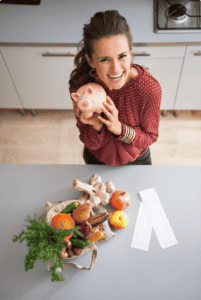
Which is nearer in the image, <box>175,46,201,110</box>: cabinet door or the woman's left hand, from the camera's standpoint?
the woman's left hand

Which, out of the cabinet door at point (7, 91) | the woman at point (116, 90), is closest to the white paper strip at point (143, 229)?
the woman at point (116, 90)

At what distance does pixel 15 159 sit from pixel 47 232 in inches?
56.5

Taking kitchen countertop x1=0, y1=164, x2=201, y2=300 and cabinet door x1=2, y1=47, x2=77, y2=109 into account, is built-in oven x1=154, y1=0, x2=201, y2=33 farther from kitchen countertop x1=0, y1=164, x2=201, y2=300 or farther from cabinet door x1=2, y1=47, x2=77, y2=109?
kitchen countertop x1=0, y1=164, x2=201, y2=300

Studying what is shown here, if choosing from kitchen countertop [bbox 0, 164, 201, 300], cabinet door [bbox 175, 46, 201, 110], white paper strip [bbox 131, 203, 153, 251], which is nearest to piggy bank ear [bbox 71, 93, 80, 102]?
kitchen countertop [bbox 0, 164, 201, 300]

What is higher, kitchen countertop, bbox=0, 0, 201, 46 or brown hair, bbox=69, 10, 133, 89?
brown hair, bbox=69, 10, 133, 89

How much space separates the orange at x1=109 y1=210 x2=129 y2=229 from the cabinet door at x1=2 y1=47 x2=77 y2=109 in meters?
1.12

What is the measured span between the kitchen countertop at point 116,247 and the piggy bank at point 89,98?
354mm

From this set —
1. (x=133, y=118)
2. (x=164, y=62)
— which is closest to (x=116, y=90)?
(x=133, y=118)

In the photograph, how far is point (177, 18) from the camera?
1.49 meters

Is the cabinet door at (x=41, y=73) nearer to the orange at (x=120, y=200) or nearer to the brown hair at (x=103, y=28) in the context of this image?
the brown hair at (x=103, y=28)

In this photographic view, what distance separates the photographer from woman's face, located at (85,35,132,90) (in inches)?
30.8

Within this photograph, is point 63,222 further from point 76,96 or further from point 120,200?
point 76,96

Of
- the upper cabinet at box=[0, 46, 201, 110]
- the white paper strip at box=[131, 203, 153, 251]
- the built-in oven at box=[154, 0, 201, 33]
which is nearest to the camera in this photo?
the white paper strip at box=[131, 203, 153, 251]

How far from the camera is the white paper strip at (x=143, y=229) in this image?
91 centimetres
